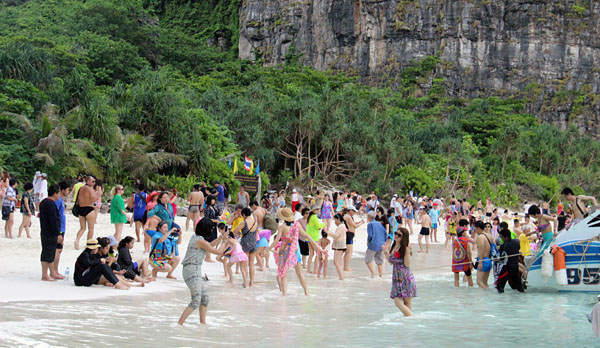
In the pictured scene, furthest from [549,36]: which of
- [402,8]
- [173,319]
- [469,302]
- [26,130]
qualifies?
[173,319]

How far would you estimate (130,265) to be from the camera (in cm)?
1139

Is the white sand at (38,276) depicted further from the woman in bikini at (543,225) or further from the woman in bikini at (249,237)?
the woman in bikini at (543,225)

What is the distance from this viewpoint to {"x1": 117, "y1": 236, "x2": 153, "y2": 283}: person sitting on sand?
1111cm

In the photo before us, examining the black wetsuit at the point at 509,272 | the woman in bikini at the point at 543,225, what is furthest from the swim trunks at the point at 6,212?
the woman in bikini at the point at 543,225

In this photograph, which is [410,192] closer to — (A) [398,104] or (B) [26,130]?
(B) [26,130]

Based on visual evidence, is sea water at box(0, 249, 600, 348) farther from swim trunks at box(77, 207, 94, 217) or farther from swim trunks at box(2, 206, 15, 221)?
swim trunks at box(2, 206, 15, 221)

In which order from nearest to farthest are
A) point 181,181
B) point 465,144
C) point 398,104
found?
point 181,181
point 465,144
point 398,104

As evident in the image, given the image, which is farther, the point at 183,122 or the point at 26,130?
the point at 183,122

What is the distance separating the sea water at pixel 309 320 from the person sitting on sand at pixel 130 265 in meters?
0.89

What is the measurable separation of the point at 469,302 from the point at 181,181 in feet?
53.6

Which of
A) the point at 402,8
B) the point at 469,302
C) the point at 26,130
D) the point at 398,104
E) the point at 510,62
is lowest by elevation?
the point at 469,302

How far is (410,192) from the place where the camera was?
36.2 meters

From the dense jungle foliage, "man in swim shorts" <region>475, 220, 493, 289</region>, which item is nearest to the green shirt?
"man in swim shorts" <region>475, 220, 493, 289</region>

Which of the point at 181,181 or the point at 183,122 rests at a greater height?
the point at 183,122
